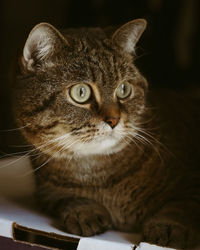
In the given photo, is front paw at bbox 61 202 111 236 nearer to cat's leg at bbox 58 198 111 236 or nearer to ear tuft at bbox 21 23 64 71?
cat's leg at bbox 58 198 111 236

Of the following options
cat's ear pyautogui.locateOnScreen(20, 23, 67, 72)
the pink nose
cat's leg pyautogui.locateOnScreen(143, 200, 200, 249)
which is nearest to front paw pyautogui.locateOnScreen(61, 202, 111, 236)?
cat's leg pyautogui.locateOnScreen(143, 200, 200, 249)

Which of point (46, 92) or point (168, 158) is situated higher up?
point (46, 92)

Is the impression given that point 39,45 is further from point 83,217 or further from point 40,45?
point 83,217

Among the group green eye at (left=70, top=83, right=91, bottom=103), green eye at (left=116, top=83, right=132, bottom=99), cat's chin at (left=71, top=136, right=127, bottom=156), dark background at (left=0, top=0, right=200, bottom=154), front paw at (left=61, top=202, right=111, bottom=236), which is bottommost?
front paw at (left=61, top=202, right=111, bottom=236)

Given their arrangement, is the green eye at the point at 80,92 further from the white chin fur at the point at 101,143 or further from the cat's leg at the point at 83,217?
the cat's leg at the point at 83,217

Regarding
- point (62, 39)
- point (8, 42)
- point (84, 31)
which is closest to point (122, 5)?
point (8, 42)

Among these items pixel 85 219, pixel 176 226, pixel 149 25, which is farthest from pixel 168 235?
pixel 149 25

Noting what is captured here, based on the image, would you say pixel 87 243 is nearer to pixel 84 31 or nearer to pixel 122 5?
pixel 84 31

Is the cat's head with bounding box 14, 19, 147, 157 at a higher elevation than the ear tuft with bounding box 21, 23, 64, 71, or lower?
lower
